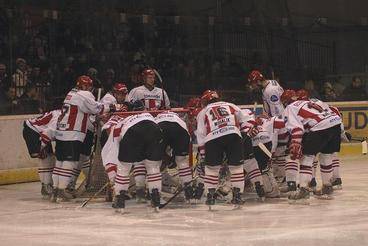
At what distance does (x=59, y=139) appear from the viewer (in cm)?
918

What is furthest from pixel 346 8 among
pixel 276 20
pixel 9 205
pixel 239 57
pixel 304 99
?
pixel 9 205

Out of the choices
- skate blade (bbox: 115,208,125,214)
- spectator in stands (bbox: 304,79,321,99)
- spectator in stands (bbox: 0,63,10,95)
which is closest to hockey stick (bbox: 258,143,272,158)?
skate blade (bbox: 115,208,125,214)

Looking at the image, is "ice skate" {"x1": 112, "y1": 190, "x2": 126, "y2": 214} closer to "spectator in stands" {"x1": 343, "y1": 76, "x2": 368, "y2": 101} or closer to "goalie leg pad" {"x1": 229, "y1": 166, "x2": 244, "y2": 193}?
"goalie leg pad" {"x1": 229, "y1": 166, "x2": 244, "y2": 193}

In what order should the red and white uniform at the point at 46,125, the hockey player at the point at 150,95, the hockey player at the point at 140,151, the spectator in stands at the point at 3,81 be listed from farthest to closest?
the spectator in stands at the point at 3,81, the hockey player at the point at 150,95, the red and white uniform at the point at 46,125, the hockey player at the point at 140,151

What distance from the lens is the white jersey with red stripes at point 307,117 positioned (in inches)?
334

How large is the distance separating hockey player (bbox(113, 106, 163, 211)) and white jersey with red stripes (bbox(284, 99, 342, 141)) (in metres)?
1.54

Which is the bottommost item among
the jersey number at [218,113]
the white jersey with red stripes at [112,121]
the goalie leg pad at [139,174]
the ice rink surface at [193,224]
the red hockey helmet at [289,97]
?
the ice rink surface at [193,224]

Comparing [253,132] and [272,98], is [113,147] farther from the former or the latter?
[272,98]

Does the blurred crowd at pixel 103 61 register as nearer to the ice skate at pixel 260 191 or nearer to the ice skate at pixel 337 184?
the ice skate at pixel 337 184

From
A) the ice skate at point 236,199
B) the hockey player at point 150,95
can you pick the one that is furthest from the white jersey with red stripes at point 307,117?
the hockey player at point 150,95

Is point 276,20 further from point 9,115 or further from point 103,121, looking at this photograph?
point 103,121

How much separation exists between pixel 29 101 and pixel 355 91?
279 inches

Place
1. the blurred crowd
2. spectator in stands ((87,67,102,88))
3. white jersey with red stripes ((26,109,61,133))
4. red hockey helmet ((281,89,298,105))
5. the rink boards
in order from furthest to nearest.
Result: spectator in stands ((87,67,102,88))
the blurred crowd
the rink boards
white jersey with red stripes ((26,109,61,133))
red hockey helmet ((281,89,298,105))

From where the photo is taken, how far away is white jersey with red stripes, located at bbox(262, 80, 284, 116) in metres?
10.3
